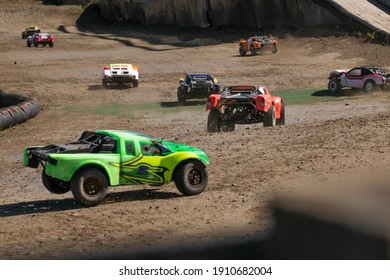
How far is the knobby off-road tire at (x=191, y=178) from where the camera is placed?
16.6m

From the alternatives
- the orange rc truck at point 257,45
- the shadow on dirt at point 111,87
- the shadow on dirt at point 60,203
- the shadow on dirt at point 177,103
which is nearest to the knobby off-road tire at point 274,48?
the orange rc truck at point 257,45

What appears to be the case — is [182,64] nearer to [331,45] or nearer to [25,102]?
[331,45]

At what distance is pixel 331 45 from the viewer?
5150 cm

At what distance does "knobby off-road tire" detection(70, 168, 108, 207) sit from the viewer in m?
15.7

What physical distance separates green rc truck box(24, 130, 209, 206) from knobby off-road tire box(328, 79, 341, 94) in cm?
2045

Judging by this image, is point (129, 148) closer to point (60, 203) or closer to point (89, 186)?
point (89, 186)

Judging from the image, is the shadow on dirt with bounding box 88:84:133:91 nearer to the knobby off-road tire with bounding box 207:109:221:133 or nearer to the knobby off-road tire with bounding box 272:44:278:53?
the knobby off-road tire with bounding box 272:44:278:53

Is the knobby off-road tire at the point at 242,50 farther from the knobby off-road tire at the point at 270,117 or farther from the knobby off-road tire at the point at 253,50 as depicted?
the knobby off-road tire at the point at 270,117

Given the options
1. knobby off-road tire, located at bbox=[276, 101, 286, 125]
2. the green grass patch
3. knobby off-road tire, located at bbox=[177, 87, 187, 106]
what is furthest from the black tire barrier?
the green grass patch

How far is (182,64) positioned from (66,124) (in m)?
20.1

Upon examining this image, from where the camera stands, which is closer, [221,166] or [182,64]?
[221,166]

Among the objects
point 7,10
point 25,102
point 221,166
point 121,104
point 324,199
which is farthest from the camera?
point 7,10
